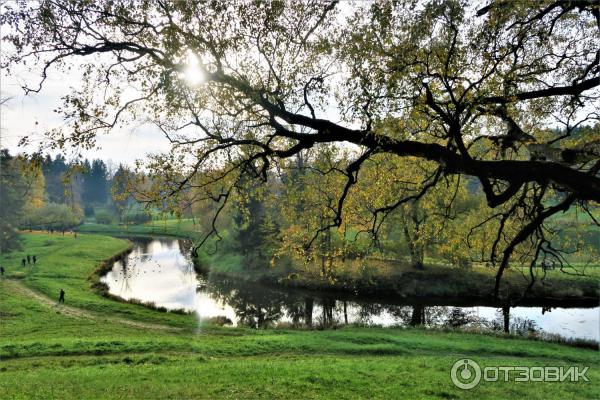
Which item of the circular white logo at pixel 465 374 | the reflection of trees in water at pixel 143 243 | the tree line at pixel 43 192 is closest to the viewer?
the tree line at pixel 43 192

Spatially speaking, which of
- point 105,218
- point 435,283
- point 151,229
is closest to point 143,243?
point 151,229

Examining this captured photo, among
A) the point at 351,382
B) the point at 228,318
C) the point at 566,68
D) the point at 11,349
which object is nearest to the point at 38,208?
the point at 228,318

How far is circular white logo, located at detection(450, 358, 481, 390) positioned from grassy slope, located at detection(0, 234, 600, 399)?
350 mm

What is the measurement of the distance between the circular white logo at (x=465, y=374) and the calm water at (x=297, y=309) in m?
13.8

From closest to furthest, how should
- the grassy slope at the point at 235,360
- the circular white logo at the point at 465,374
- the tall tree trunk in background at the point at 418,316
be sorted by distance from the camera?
the grassy slope at the point at 235,360 → the circular white logo at the point at 465,374 → the tall tree trunk in background at the point at 418,316

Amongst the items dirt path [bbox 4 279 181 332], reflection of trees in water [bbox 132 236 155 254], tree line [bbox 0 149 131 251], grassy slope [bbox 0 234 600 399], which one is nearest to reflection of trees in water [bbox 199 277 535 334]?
grassy slope [bbox 0 234 600 399]

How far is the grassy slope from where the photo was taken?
40.9ft

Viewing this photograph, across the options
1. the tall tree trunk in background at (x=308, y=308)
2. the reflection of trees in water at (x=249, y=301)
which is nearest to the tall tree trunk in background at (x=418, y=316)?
the tall tree trunk in background at (x=308, y=308)

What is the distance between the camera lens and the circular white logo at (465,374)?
1342 cm

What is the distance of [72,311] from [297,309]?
18504 millimetres

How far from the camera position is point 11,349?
1866cm

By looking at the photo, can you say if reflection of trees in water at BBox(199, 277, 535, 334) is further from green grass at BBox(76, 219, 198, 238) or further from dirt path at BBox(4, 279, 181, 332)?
green grass at BBox(76, 219, 198, 238)

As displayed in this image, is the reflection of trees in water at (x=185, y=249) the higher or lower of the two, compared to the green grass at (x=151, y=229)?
lower

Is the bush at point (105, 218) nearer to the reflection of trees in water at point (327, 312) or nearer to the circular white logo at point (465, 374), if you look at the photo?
the reflection of trees in water at point (327, 312)
